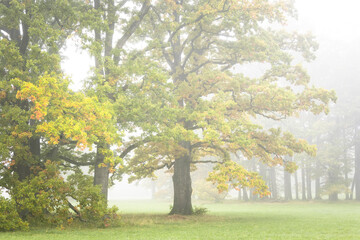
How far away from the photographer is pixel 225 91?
19062 mm

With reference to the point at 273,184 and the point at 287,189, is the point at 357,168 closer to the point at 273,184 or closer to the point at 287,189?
the point at 287,189

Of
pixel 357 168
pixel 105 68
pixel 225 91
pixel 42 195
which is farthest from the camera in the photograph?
pixel 357 168

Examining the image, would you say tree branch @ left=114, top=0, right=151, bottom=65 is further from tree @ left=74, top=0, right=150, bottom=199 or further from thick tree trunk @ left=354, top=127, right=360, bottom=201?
thick tree trunk @ left=354, top=127, right=360, bottom=201

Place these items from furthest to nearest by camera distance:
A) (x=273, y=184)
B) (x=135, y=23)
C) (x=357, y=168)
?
(x=273, y=184)
(x=357, y=168)
(x=135, y=23)

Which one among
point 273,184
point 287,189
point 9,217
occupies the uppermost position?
point 9,217

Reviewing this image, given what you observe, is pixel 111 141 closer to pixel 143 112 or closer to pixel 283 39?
pixel 143 112

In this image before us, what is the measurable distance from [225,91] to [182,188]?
20.6ft

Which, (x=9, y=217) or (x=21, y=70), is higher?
(x=21, y=70)

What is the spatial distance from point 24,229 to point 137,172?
9285 mm

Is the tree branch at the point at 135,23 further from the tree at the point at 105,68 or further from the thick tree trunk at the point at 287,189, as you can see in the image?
the thick tree trunk at the point at 287,189

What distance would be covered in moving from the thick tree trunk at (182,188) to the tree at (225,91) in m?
0.06

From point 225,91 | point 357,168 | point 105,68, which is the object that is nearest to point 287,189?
point 357,168

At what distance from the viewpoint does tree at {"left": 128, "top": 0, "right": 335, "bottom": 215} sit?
16.9m

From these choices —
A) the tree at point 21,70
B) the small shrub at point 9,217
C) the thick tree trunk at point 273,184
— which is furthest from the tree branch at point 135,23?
the thick tree trunk at point 273,184
